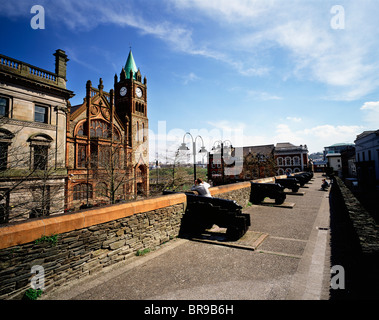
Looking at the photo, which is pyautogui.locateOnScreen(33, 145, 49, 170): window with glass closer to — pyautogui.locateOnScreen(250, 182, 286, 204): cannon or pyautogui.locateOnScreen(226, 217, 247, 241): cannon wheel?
pyautogui.locateOnScreen(226, 217, 247, 241): cannon wheel

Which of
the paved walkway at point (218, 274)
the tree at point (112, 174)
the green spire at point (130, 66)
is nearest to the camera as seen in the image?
the paved walkway at point (218, 274)

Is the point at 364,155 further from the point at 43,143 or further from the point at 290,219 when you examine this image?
the point at 43,143

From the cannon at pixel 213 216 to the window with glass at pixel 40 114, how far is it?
17.7 m

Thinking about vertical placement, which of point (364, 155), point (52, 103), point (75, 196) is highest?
point (52, 103)

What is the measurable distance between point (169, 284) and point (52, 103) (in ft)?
68.4

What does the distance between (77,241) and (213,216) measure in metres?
3.93

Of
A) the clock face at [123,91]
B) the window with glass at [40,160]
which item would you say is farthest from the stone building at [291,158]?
the window with glass at [40,160]

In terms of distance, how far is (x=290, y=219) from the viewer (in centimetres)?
902

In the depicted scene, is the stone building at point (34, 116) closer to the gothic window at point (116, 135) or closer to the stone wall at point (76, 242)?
the gothic window at point (116, 135)

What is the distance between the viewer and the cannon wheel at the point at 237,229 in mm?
6164

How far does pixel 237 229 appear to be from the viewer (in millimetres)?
6156

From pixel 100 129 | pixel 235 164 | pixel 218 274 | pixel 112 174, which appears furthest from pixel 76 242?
pixel 235 164
